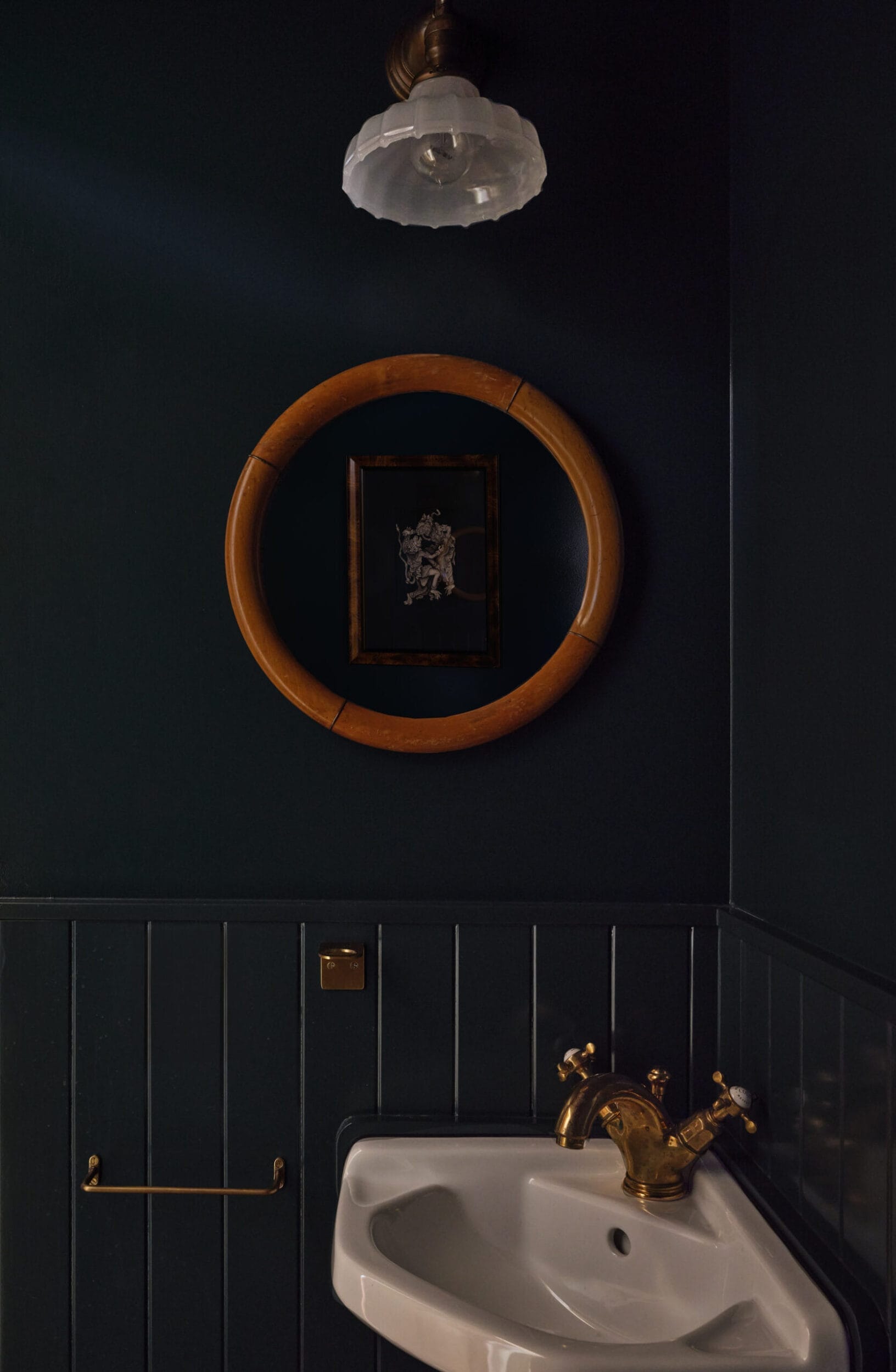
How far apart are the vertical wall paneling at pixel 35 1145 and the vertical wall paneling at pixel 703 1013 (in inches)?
34.4

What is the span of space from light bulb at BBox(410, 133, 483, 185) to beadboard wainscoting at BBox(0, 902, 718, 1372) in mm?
938

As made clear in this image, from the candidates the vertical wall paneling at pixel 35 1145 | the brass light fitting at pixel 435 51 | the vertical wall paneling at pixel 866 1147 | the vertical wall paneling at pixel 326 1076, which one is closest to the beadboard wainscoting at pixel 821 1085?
the vertical wall paneling at pixel 866 1147

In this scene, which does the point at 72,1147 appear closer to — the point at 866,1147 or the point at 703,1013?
the point at 703,1013

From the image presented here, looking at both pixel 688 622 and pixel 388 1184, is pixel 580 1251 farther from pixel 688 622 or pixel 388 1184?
pixel 688 622

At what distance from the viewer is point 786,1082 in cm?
105

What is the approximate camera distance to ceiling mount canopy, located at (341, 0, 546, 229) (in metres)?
0.98

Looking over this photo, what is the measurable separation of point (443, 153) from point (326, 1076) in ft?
3.91

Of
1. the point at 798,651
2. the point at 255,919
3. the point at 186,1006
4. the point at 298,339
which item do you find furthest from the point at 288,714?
the point at 798,651

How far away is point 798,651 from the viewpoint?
1065 mm

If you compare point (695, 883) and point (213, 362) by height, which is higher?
point (213, 362)

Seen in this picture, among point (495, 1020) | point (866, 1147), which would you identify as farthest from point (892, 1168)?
point (495, 1020)

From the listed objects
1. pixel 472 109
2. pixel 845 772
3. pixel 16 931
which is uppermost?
pixel 472 109

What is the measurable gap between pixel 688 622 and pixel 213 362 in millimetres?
780

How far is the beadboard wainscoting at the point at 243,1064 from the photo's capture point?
1.24 meters
